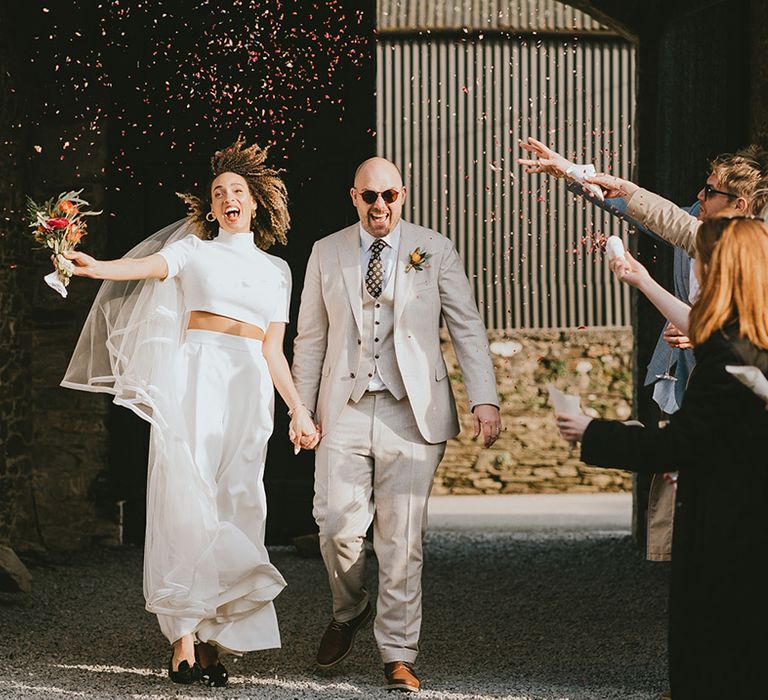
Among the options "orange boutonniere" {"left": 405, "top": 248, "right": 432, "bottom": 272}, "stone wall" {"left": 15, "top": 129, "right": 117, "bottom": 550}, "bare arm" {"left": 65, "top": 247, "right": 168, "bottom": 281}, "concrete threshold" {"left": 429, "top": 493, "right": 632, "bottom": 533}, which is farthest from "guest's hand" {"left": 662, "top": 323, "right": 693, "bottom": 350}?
"concrete threshold" {"left": 429, "top": 493, "right": 632, "bottom": 533}

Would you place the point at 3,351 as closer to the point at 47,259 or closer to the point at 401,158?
the point at 47,259

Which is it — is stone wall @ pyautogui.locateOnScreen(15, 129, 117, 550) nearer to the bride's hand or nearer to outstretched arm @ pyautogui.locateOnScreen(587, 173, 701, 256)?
the bride's hand

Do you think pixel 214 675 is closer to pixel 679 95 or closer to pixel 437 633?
pixel 437 633

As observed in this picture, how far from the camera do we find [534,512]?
12719 mm

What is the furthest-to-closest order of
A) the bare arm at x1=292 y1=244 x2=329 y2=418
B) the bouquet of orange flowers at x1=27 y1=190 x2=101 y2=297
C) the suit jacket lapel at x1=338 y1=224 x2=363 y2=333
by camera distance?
the bare arm at x1=292 y1=244 x2=329 y2=418
the suit jacket lapel at x1=338 y1=224 x2=363 y2=333
the bouquet of orange flowers at x1=27 y1=190 x2=101 y2=297

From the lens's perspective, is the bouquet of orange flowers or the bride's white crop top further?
the bride's white crop top

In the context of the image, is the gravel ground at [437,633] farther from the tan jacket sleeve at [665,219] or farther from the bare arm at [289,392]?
the tan jacket sleeve at [665,219]

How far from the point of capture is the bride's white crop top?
5.79m

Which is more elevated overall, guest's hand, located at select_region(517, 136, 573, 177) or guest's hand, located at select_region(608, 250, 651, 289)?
guest's hand, located at select_region(517, 136, 573, 177)

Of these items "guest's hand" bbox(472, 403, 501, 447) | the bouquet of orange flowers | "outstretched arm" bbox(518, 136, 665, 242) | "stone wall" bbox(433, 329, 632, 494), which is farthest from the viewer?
"stone wall" bbox(433, 329, 632, 494)

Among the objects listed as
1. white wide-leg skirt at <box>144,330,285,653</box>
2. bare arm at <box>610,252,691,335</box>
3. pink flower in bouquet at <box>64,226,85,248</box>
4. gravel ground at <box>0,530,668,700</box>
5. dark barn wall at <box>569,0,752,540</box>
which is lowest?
gravel ground at <box>0,530,668,700</box>

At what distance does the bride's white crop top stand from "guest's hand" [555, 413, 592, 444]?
2072mm

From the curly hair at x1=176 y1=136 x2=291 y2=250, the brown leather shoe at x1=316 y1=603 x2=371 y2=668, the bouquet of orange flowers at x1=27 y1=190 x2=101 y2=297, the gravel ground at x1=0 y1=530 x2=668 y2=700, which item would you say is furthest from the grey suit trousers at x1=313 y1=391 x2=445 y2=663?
the bouquet of orange flowers at x1=27 y1=190 x2=101 y2=297

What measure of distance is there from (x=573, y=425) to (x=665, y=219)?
1.50 metres
